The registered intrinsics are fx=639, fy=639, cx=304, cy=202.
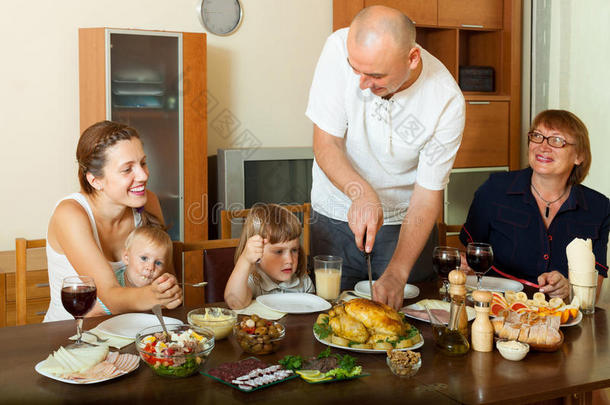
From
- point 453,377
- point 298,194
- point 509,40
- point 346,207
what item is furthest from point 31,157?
point 509,40

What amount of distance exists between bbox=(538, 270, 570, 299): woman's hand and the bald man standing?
0.39 m

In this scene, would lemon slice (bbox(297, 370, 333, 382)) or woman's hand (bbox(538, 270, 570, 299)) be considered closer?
lemon slice (bbox(297, 370, 333, 382))

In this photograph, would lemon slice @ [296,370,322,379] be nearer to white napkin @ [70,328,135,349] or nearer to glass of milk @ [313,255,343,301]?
white napkin @ [70,328,135,349]

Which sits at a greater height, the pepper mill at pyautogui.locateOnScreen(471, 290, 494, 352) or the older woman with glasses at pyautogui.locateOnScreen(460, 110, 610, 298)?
the older woman with glasses at pyautogui.locateOnScreen(460, 110, 610, 298)

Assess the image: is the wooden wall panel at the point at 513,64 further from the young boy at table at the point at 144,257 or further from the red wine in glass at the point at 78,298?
the red wine in glass at the point at 78,298

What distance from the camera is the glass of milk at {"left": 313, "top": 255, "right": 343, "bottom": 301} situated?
1.81 m

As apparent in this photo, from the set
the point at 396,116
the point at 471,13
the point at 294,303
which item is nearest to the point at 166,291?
the point at 294,303

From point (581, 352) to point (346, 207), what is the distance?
101 cm

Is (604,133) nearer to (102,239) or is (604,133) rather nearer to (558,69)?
(558,69)

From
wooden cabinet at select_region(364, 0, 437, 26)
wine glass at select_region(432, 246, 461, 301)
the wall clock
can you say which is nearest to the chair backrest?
wine glass at select_region(432, 246, 461, 301)

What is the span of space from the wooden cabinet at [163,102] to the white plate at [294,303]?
1.87m

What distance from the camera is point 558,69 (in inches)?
181

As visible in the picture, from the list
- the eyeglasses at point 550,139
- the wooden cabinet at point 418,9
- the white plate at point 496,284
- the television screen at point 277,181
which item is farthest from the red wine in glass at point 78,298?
the wooden cabinet at point 418,9

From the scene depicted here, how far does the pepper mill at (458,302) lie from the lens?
1.46m
